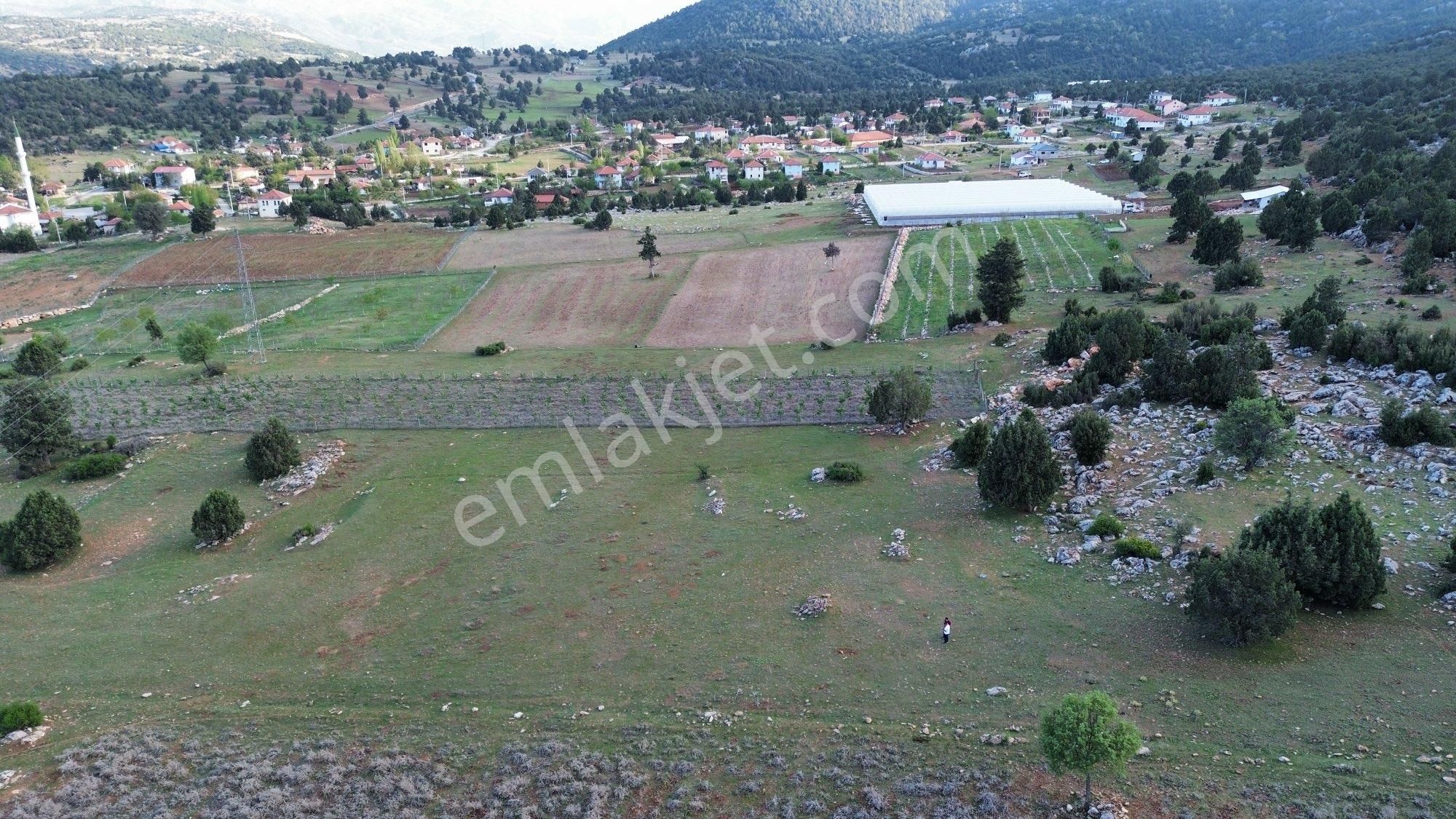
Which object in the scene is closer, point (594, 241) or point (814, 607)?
point (814, 607)

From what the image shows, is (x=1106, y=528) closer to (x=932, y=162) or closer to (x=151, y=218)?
(x=932, y=162)

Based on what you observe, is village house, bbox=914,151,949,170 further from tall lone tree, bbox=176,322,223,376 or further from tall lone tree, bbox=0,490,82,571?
tall lone tree, bbox=0,490,82,571

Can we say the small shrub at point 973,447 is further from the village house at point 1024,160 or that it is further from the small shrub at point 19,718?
the village house at point 1024,160

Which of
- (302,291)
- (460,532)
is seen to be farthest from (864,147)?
(460,532)

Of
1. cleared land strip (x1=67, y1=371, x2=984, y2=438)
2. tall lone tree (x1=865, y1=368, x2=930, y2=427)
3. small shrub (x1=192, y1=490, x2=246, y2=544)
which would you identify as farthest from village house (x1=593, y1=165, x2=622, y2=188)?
small shrub (x1=192, y1=490, x2=246, y2=544)

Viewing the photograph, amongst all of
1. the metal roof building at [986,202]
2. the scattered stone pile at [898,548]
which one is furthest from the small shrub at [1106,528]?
the metal roof building at [986,202]

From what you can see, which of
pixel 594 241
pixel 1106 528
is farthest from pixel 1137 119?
pixel 1106 528

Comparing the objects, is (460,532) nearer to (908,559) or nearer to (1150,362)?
(908,559)
